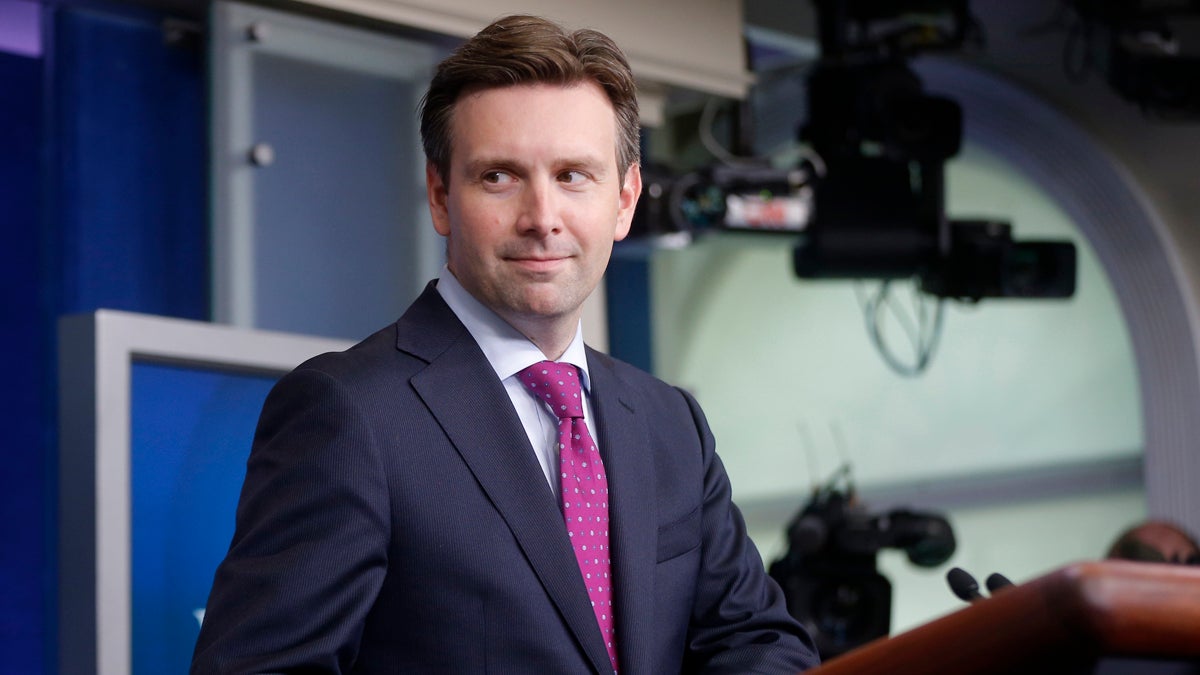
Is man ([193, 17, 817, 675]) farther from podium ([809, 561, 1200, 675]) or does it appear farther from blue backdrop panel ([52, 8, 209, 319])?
blue backdrop panel ([52, 8, 209, 319])

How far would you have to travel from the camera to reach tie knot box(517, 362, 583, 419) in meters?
1.45

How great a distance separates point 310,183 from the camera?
328 centimetres

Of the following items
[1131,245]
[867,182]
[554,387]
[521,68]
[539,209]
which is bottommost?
[554,387]

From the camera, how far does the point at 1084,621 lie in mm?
695

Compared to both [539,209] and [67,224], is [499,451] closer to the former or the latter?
[539,209]

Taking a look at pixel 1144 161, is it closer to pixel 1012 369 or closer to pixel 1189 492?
pixel 1189 492

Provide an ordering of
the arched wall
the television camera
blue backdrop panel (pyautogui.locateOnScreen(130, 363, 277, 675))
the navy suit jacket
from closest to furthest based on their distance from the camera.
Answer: the navy suit jacket
blue backdrop panel (pyautogui.locateOnScreen(130, 363, 277, 675))
the television camera
the arched wall

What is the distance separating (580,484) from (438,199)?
0.33 meters

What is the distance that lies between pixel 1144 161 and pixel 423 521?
5487 millimetres

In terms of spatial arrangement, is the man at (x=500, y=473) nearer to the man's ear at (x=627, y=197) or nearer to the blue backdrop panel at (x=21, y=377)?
the man's ear at (x=627, y=197)

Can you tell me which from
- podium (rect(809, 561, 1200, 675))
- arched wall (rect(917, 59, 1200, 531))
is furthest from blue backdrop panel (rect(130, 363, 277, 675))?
arched wall (rect(917, 59, 1200, 531))

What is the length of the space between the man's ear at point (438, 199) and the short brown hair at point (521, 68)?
0.01 m

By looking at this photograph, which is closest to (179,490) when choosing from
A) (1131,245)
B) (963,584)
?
(963,584)

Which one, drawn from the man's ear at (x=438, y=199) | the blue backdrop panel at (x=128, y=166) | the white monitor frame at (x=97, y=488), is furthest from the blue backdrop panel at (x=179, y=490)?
the blue backdrop panel at (x=128, y=166)
